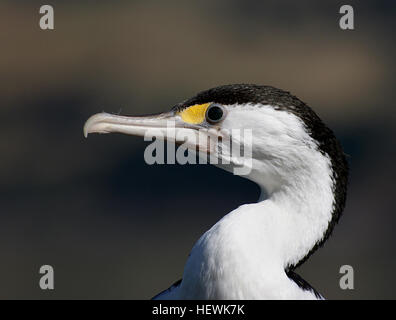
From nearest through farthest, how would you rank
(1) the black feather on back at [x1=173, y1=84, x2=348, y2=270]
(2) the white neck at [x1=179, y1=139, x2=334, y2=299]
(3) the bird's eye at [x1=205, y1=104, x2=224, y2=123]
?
(2) the white neck at [x1=179, y1=139, x2=334, y2=299], (1) the black feather on back at [x1=173, y1=84, x2=348, y2=270], (3) the bird's eye at [x1=205, y1=104, x2=224, y2=123]

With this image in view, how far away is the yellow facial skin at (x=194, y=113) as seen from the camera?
3.57 meters

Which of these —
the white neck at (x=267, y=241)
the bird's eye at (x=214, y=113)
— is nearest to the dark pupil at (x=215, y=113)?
the bird's eye at (x=214, y=113)

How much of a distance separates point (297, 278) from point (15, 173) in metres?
6.29

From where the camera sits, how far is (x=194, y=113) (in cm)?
360

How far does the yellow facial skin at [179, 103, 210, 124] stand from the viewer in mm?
3574

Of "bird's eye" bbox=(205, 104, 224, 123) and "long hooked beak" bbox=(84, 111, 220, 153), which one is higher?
"bird's eye" bbox=(205, 104, 224, 123)

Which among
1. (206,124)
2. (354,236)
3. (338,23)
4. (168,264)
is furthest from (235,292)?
(338,23)

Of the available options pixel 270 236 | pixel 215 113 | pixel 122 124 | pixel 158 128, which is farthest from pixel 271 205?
pixel 122 124

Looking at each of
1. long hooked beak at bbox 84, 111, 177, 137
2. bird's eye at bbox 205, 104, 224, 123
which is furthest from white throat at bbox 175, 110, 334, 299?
long hooked beak at bbox 84, 111, 177, 137

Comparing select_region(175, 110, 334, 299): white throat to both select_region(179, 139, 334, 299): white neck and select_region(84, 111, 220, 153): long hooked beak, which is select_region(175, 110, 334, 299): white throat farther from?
select_region(84, 111, 220, 153): long hooked beak

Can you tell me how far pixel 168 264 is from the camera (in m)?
7.77

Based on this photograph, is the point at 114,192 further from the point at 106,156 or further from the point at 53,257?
the point at 53,257

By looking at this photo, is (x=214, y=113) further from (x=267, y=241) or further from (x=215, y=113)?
(x=267, y=241)

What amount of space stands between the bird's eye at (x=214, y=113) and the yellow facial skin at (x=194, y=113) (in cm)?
3
